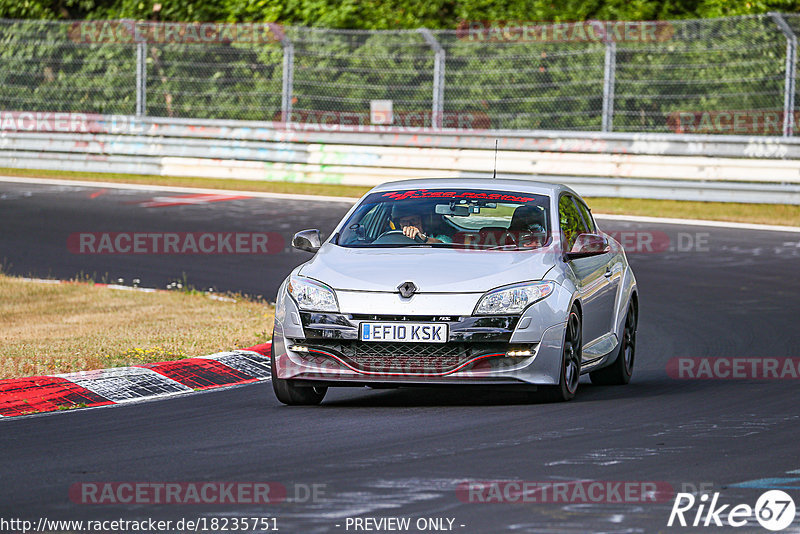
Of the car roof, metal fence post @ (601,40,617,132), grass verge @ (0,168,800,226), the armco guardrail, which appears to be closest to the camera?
the car roof

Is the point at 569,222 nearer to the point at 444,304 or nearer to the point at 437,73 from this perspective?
the point at 444,304

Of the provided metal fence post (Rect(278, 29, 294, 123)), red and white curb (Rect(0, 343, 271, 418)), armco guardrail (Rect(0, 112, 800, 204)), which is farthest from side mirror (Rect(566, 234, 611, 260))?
metal fence post (Rect(278, 29, 294, 123))

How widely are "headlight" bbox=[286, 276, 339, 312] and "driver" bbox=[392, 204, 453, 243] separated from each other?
0.97 m

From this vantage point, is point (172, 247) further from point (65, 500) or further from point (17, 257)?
point (65, 500)

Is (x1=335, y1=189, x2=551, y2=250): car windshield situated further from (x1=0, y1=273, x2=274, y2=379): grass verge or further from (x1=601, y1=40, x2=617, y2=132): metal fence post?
(x1=601, y1=40, x2=617, y2=132): metal fence post

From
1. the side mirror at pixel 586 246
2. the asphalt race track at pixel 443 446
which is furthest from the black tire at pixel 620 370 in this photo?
the side mirror at pixel 586 246

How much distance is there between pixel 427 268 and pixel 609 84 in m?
15.2

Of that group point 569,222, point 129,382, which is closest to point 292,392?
point 129,382

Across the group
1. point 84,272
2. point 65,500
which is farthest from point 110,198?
point 65,500

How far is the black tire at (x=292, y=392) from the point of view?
911 centimetres

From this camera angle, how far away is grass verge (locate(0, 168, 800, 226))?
21.8 metres

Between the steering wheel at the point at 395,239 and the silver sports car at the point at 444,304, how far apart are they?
0.4 inches

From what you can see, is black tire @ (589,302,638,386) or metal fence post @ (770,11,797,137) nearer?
black tire @ (589,302,638,386)

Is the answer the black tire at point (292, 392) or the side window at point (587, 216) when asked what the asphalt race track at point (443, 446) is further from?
the side window at point (587, 216)
